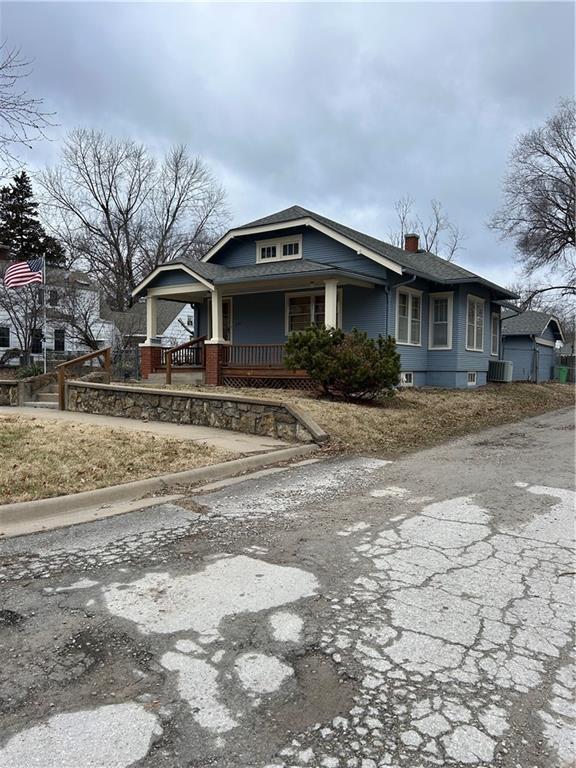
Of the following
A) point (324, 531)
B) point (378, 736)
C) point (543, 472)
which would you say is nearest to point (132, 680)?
point (378, 736)

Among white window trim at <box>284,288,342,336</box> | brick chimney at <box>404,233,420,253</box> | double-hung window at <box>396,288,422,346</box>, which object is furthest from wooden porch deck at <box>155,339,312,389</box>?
brick chimney at <box>404,233,420,253</box>

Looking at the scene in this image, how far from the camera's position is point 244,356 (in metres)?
17.5

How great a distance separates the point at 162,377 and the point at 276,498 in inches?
513

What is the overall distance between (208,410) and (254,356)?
673cm

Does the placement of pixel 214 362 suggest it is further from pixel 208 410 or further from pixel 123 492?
pixel 123 492

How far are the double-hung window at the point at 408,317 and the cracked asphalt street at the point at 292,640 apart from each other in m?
12.4

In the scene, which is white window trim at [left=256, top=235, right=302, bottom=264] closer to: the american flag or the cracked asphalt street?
the american flag

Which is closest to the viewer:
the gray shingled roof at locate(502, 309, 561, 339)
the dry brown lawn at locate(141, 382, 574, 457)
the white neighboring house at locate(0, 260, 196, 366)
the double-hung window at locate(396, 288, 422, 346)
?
the dry brown lawn at locate(141, 382, 574, 457)

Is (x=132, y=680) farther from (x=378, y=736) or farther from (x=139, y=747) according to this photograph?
(x=378, y=736)

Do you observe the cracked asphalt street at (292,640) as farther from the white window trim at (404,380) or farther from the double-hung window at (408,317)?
the double-hung window at (408,317)

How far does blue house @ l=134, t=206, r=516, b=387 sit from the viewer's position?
16.7 metres

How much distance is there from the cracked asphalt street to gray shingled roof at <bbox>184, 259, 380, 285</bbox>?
36.7ft

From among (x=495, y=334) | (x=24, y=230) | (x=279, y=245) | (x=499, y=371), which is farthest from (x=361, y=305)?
(x=24, y=230)

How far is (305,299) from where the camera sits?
18453mm
